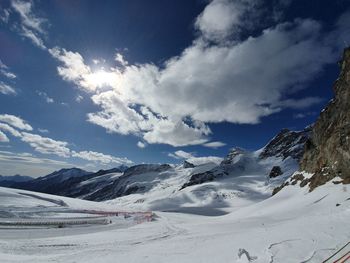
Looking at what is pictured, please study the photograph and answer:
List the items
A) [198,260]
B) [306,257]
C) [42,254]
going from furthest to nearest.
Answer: [42,254] < [198,260] < [306,257]

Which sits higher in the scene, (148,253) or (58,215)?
(58,215)

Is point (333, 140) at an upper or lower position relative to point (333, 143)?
upper

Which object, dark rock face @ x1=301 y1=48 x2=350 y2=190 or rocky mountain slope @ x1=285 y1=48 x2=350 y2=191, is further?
dark rock face @ x1=301 y1=48 x2=350 y2=190

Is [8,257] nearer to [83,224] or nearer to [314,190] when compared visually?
[83,224]

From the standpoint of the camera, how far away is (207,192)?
6107 inches

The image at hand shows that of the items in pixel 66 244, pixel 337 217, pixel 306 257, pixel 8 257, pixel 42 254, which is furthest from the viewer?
pixel 66 244

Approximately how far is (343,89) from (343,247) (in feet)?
160

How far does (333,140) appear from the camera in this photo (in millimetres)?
52312

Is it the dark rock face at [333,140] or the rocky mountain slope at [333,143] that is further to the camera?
the dark rock face at [333,140]

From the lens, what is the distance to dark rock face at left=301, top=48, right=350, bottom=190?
46841 mm

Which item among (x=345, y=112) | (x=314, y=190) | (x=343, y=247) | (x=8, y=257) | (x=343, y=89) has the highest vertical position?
(x=343, y=89)

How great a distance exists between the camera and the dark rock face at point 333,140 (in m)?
46.8

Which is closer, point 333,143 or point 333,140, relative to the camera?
point 333,143

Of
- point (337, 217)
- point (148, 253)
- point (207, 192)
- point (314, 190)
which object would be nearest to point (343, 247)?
point (337, 217)
